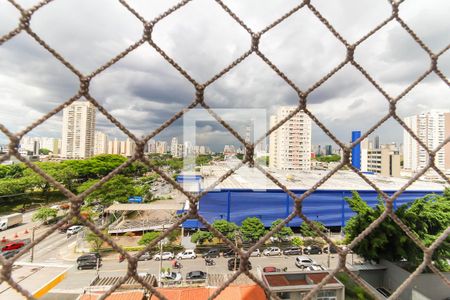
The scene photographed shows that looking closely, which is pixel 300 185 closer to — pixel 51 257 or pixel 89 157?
pixel 51 257

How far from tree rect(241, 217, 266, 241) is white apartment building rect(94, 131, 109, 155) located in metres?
8.75

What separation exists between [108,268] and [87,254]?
2.29 feet

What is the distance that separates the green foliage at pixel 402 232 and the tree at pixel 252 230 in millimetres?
2448

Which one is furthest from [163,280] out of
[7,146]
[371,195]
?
[371,195]

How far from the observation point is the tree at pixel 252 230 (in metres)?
6.12

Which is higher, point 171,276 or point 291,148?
point 291,148

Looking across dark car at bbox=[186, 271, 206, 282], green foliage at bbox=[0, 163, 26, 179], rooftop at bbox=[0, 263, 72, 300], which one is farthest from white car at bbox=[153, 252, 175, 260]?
green foliage at bbox=[0, 163, 26, 179]

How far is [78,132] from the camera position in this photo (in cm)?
1038

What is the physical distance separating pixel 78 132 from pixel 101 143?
2.34m

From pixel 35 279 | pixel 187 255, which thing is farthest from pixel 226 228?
pixel 35 279

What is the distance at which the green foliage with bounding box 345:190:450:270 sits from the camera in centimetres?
360

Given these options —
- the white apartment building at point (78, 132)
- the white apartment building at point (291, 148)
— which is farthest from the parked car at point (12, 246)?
the white apartment building at point (291, 148)

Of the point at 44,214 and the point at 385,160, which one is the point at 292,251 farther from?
the point at 385,160

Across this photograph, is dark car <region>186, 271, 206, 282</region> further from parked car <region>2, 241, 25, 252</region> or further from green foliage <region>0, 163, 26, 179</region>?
green foliage <region>0, 163, 26, 179</region>
